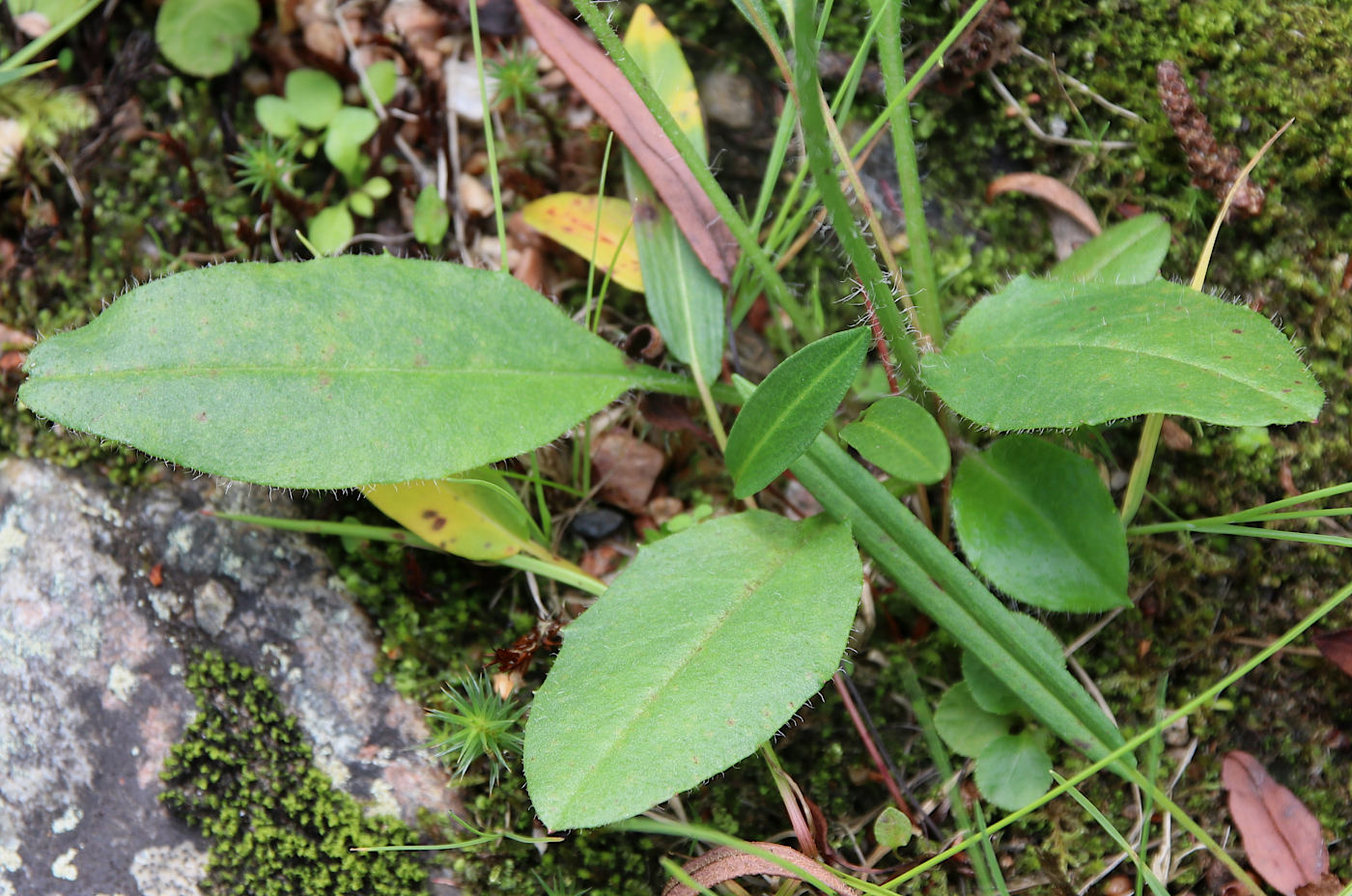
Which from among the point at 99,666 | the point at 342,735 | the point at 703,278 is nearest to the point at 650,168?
the point at 703,278

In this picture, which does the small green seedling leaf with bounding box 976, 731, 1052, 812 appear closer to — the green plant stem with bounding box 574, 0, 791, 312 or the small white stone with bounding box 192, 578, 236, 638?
the green plant stem with bounding box 574, 0, 791, 312

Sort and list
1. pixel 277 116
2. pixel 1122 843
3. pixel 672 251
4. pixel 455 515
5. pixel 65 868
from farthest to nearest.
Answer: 1. pixel 277 116
2. pixel 672 251
3. pixel 455 515
4. pixel 65 868
5. pixel 1122 843

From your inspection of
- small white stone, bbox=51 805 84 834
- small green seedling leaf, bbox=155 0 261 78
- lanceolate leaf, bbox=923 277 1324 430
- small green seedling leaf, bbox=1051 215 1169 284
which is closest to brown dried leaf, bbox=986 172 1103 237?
small green seedling leaf, bbox=1051 215 1169 284

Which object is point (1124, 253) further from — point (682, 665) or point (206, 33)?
point (206, 33)

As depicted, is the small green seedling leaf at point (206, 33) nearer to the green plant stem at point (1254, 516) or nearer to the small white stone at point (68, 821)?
the small white stone at point (68, 821)

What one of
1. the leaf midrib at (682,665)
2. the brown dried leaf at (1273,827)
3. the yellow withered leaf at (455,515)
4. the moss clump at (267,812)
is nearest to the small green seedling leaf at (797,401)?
the leaf midrib at (682,665)

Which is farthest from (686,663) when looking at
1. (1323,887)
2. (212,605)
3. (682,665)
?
(1323,887)
